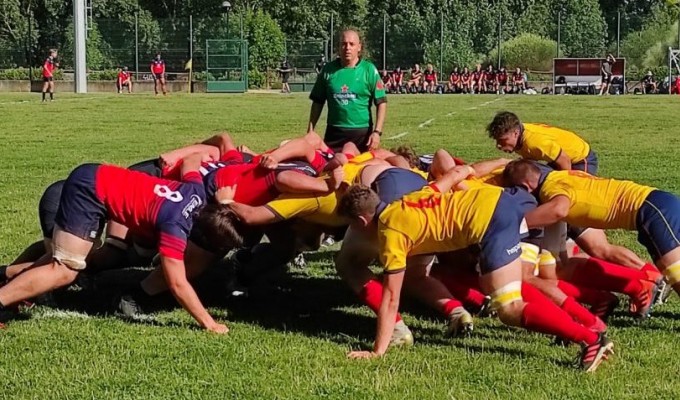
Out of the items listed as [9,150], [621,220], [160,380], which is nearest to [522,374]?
[621,220]

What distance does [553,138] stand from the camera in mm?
7184

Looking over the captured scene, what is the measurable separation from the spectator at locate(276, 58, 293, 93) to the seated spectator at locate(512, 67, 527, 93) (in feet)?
41.0

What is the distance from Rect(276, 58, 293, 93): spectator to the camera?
1941 inches

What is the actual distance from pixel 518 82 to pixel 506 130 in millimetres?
45334

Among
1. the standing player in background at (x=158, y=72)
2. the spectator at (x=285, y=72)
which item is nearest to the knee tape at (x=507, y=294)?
the standing player in background at (x=158, y=72)

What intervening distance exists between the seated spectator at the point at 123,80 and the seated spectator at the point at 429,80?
16.0 m

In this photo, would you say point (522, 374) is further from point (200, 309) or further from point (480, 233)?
point (200, 309)

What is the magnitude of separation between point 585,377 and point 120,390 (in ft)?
7.65

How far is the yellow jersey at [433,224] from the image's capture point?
200 inches

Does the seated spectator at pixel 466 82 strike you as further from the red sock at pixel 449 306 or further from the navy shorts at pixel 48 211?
the red sock at pixel 449 306

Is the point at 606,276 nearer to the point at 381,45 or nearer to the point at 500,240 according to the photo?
the point at 500,240

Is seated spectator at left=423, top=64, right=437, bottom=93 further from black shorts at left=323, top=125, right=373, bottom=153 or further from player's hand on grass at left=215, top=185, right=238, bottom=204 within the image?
player's hand on grass at left=215, top=185, right=238, bottom=204

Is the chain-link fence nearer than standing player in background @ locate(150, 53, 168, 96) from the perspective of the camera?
No

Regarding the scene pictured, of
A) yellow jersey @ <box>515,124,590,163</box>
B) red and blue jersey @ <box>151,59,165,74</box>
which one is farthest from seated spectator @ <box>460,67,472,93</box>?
yellow jersey @ <box>515,124,590,163</box>
